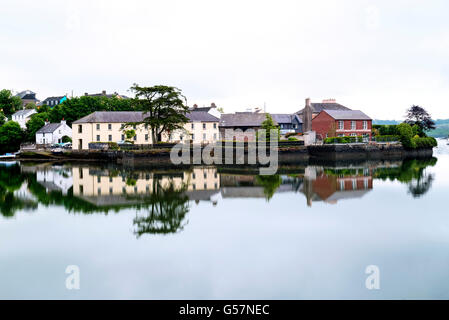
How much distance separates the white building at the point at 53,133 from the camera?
69938mm

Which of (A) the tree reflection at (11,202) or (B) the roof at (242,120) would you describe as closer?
(A) the tree reflection at (11,202)

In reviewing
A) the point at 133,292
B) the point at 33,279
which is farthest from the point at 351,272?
the point at 33,279

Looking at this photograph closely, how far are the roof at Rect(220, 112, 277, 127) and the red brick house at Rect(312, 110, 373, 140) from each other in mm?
9037

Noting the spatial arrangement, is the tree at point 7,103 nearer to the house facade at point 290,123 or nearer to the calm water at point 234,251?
the house facade at point 290,123

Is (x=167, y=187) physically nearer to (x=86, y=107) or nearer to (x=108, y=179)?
(x=108, y=179)

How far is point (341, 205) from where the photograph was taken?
19203 millimetres

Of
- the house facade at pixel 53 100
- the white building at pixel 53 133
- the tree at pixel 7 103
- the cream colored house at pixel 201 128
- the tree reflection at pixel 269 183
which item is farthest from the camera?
the house facade at pixel 53 100

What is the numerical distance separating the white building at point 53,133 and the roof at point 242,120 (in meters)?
26.1

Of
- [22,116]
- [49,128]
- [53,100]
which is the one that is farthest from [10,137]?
[53,100]

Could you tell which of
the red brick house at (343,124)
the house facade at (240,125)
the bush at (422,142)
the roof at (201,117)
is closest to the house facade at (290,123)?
the house facade at (240,125)

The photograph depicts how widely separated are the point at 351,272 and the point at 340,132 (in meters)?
54.4

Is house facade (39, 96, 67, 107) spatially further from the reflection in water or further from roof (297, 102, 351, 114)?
the reflection in water

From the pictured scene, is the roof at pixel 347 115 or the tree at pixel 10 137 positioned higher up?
the roof at pixel 347 115
